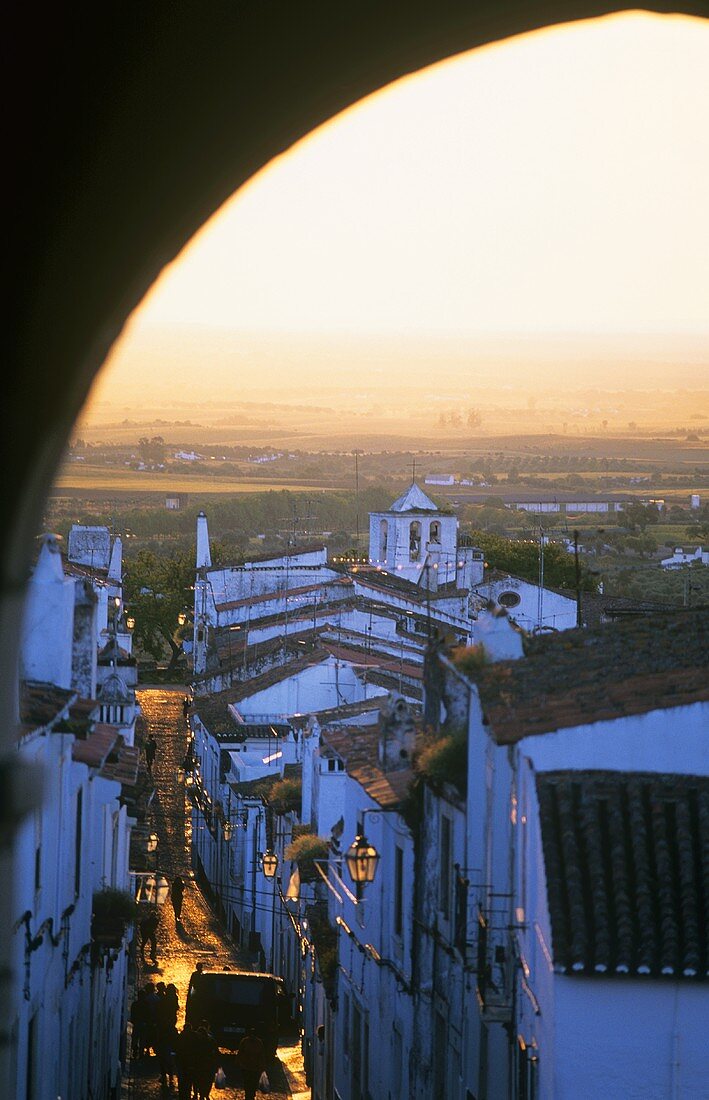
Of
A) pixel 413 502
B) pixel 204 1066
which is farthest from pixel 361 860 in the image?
pixel 413 502

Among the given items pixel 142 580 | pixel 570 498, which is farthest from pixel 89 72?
pixel 570 498

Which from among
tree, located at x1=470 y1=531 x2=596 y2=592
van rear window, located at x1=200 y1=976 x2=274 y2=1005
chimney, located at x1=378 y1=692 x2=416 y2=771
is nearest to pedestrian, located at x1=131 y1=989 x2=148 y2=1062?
van rear window, located at x1=200 y1=976 x2=274 y2=1005

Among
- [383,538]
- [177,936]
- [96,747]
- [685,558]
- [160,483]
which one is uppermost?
[160,483]

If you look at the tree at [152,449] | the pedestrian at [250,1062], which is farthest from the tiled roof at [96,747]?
the tree at [152,449]

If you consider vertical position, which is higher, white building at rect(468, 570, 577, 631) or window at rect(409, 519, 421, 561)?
window at rect(409, 519, 421, 561)

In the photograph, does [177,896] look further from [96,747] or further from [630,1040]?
[630,1040]

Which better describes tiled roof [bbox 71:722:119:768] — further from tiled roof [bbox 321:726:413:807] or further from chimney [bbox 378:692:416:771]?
chimney [bbox 378:692:416:771]

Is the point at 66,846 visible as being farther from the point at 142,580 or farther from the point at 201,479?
the point at 201,479
